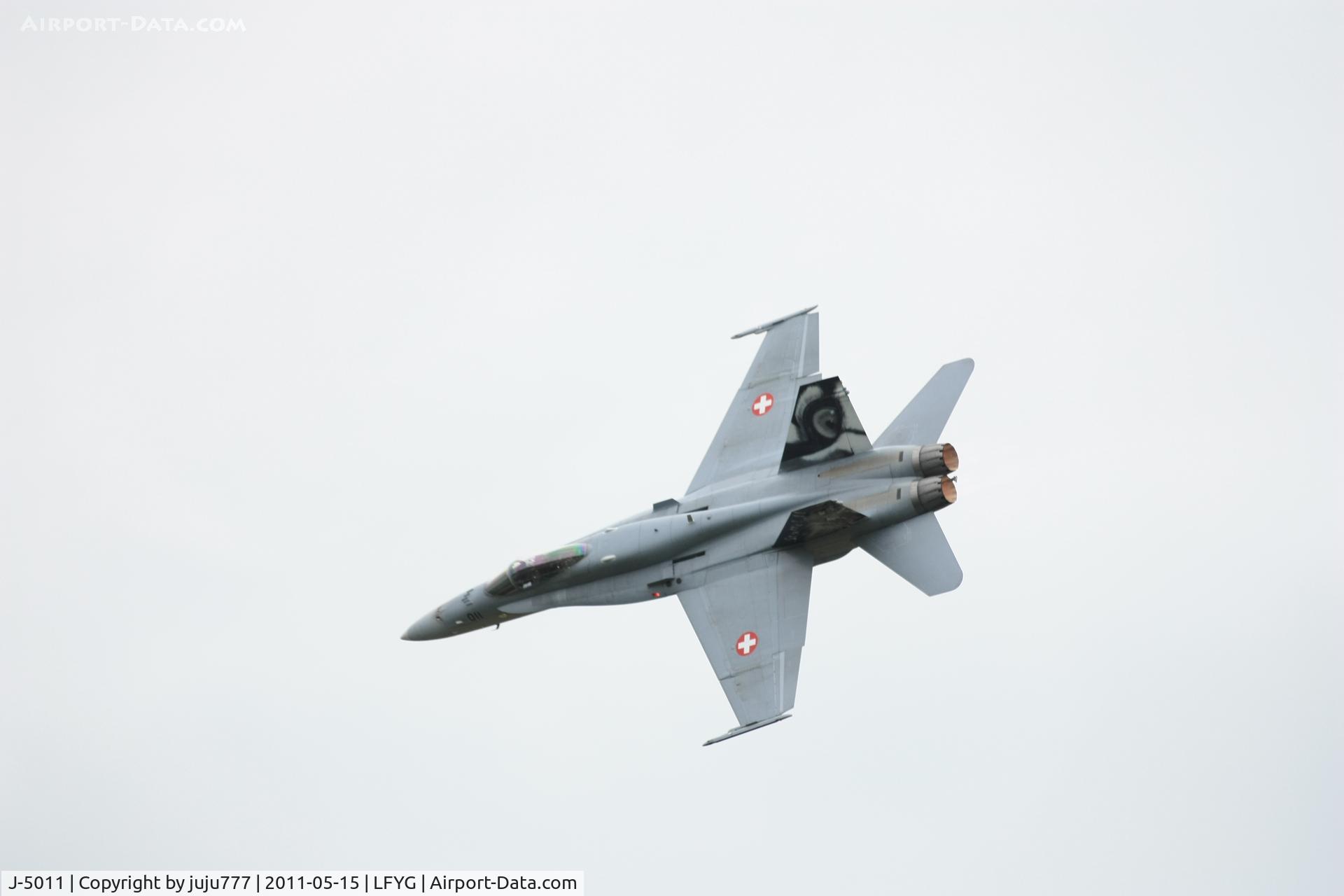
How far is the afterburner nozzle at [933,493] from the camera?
43000mm

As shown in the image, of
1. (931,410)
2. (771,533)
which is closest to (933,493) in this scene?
(931,410)

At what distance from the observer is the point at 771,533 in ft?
145

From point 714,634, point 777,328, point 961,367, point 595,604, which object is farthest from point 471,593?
point 961,367

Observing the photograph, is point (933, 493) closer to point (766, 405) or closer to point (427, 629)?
point (766, 405)

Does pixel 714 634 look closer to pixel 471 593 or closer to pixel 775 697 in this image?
pixel 775 697

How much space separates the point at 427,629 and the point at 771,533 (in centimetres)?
1007

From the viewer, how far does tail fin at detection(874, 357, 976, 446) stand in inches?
1738

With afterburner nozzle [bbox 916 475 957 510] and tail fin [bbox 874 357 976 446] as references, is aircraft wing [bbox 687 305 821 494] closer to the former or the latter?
tail fin [bbox 874 357 976 446]

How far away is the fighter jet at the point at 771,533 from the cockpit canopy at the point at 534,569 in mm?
35

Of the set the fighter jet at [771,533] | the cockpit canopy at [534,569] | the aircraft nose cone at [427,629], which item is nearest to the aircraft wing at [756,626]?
the fighter jet at [771,533]

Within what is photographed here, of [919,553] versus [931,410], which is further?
[931,410]

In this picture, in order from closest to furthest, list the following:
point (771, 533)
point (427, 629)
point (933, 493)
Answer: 1. point (933, 493)
2. point (771, 533)
3. point (427, 629)

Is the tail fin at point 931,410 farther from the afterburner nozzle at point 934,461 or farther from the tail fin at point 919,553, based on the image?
the tail fin at point 919,553

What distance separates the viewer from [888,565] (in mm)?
43344
